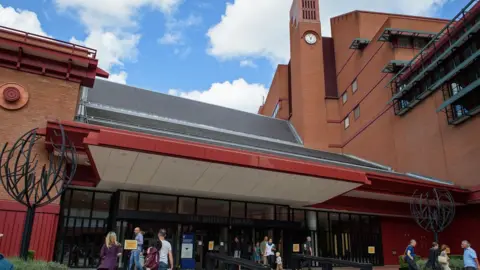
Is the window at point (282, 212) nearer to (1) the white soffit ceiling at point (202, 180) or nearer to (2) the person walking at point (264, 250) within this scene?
(1) the white soffit ceiling at point (202, 180)

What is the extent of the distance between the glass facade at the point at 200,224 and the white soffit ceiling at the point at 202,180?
720 millimetres

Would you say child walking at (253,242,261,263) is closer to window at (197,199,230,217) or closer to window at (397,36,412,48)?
window at (197,199,230,217)

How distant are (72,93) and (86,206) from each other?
4.96m

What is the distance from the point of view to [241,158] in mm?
13789

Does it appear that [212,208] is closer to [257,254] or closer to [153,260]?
[257,254]

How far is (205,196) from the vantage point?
59.9 feet

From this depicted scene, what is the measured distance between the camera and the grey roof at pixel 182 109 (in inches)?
993

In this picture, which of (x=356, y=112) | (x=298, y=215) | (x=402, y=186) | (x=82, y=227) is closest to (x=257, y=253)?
(x=298, y=215)

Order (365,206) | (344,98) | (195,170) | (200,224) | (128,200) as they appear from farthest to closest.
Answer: (344,98) → (365,206) → (200,224) → (128,200) → (195,170)

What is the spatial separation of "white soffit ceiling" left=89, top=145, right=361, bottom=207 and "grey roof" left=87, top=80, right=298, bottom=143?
9.75 meters

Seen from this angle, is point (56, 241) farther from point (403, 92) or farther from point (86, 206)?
point (403, 92)

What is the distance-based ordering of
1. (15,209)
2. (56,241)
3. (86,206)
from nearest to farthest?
(15,209)
(56,241)
(86,206)

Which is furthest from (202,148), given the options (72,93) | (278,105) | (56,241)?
(278,105)

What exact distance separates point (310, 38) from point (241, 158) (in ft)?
80.3
